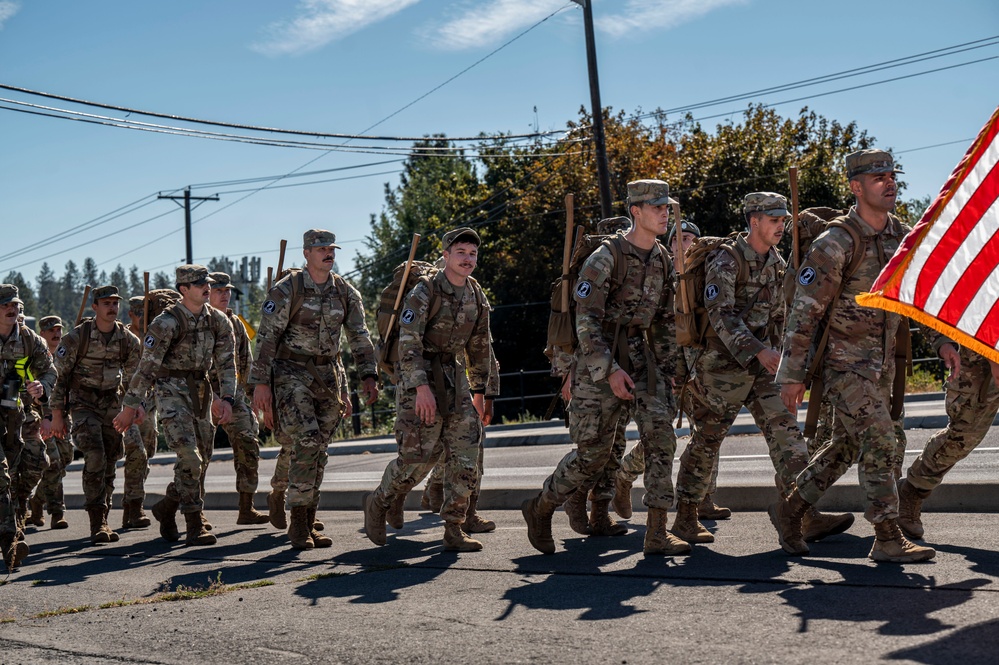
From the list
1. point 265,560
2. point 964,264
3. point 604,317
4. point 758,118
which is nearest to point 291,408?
point 265,560

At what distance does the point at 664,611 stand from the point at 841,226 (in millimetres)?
2402

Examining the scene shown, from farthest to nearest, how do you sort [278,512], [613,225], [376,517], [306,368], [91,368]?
[91,368]
[278,512]
[613,225]
[306,368]
[376,517]

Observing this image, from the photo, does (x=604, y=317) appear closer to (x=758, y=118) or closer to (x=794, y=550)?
(x=794, y=550)

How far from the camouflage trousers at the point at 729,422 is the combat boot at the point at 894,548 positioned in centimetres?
94

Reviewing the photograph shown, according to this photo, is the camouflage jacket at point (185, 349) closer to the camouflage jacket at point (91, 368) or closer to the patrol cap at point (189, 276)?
the patrol cap at point (189, 276)

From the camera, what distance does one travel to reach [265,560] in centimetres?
879

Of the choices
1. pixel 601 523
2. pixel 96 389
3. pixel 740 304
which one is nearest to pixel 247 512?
pixel 96 389

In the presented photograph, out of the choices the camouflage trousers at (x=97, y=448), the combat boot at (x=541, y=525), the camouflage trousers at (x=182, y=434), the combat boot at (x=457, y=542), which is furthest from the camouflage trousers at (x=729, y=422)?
the camouflage trousers at (x=97, y=448)

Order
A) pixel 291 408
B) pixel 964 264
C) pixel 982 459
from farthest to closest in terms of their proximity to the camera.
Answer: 1. pixel 982 459
2. pixel 291 408
3. pixel 964 264

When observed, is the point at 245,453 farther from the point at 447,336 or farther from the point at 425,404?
the point at 425,404

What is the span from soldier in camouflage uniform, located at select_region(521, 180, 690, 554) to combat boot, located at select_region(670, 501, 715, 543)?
1.05ft

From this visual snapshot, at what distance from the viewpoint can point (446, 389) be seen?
28.4 ft

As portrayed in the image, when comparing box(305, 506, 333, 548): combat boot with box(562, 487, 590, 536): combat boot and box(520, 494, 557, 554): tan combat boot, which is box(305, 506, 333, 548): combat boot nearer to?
box(562, 487, 590, 536): combat boot

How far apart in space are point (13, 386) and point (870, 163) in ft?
21.3
